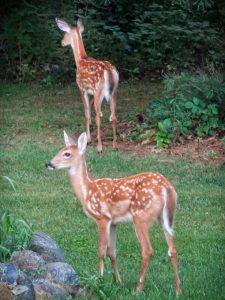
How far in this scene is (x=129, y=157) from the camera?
13055 mm

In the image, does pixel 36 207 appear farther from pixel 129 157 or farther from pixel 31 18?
pixel 31 18

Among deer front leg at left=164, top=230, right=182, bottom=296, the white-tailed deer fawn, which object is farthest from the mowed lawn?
the white-tailed deer fawn

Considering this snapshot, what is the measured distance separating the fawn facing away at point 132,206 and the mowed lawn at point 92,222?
267mm

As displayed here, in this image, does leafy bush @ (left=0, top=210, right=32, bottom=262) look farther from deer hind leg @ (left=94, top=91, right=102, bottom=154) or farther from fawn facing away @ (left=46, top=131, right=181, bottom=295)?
deer hind leg @ (left=94, top=91, right=102, bottom=154)

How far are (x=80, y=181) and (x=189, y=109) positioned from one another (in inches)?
247

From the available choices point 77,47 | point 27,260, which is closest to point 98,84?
point 77,47

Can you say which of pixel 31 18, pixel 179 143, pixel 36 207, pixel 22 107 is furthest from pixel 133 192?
pixel 31 18

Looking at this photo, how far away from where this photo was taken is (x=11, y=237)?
7488 mm

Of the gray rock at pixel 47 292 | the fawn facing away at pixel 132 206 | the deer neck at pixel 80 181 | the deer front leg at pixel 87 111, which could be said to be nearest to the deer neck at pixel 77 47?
the deer front leg at pixel 87 111

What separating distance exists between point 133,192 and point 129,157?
574 cm

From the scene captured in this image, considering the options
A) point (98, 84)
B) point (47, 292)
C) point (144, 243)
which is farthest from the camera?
point (98, 84)

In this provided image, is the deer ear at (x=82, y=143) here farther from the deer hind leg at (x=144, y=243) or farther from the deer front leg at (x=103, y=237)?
the deer hind leg at (x=144, y=243)

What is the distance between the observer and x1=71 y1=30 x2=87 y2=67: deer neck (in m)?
15.1

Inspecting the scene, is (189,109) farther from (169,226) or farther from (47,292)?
(47,292)
